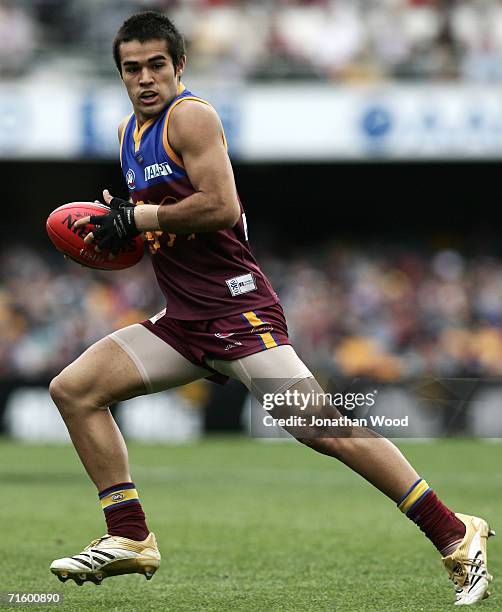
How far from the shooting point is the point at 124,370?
527 cm

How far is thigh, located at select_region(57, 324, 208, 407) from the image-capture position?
5.27 metres

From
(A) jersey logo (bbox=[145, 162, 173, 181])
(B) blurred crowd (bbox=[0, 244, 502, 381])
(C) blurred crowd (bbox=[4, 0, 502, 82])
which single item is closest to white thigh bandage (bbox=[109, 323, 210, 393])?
(A) jersey logo (bbox=[145, 162, 173, 181])

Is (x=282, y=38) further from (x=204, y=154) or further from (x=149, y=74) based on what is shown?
(x=204, y=154)

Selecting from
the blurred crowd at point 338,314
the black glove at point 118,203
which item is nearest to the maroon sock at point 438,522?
the black glove at point 118,203

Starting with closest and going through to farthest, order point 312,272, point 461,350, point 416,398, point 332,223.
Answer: point 416,398 < point 461,350 < point 312,272 < point 332,223

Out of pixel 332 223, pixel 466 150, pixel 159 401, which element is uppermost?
pixel 466 150

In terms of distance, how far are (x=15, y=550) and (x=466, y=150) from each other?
1216cm

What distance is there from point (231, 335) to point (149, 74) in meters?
1.05

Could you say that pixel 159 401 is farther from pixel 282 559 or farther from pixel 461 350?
pixel 282 559

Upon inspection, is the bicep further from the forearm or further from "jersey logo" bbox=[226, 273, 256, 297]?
"jersey logo" bbox=[226, 273, 256, 297]

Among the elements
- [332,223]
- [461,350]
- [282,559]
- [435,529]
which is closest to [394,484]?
[435,529]

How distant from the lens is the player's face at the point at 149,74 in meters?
5.06

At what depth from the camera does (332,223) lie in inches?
825

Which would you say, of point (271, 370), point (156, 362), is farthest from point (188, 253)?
point (271, 370)
